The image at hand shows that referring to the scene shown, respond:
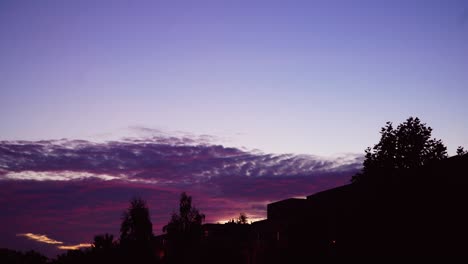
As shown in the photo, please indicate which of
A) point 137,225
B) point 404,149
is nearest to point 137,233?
point 137,225

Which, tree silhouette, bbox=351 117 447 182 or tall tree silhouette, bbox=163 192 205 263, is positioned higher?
tree silhouette, bbox=351 117 447 182

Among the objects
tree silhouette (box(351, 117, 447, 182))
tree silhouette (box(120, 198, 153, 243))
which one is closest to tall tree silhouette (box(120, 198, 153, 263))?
Answer: tree silhouette (box(120, 198, 153, 243))

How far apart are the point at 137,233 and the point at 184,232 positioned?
603cm

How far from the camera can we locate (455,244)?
22031mm

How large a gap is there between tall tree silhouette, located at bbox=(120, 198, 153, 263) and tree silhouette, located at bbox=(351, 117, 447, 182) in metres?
22.2

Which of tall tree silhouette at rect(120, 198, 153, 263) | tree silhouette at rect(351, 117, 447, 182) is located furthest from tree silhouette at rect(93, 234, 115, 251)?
tree silhouette at rect(351, 117, 447, 182)

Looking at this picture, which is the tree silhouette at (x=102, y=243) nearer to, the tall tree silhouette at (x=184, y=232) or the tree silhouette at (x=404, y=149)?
the tall tree silhouette at (x=184, y=232)

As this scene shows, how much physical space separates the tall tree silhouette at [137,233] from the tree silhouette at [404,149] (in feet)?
72.9

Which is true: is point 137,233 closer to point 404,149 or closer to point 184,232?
point 184,232

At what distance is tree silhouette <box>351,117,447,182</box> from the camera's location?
4931cm

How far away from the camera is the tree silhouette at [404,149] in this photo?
162ft

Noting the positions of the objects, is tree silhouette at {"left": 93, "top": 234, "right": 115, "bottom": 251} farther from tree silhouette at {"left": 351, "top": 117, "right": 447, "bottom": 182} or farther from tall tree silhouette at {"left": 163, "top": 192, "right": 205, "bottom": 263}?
tree silhouette at {"left": 351, "top": 117, "right": 447, "bottom": 182}

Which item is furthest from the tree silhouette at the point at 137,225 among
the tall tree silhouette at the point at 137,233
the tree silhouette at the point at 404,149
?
the tree silhouette at the point at 404,149

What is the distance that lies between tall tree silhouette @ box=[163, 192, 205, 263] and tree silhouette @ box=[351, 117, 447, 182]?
691 inches
